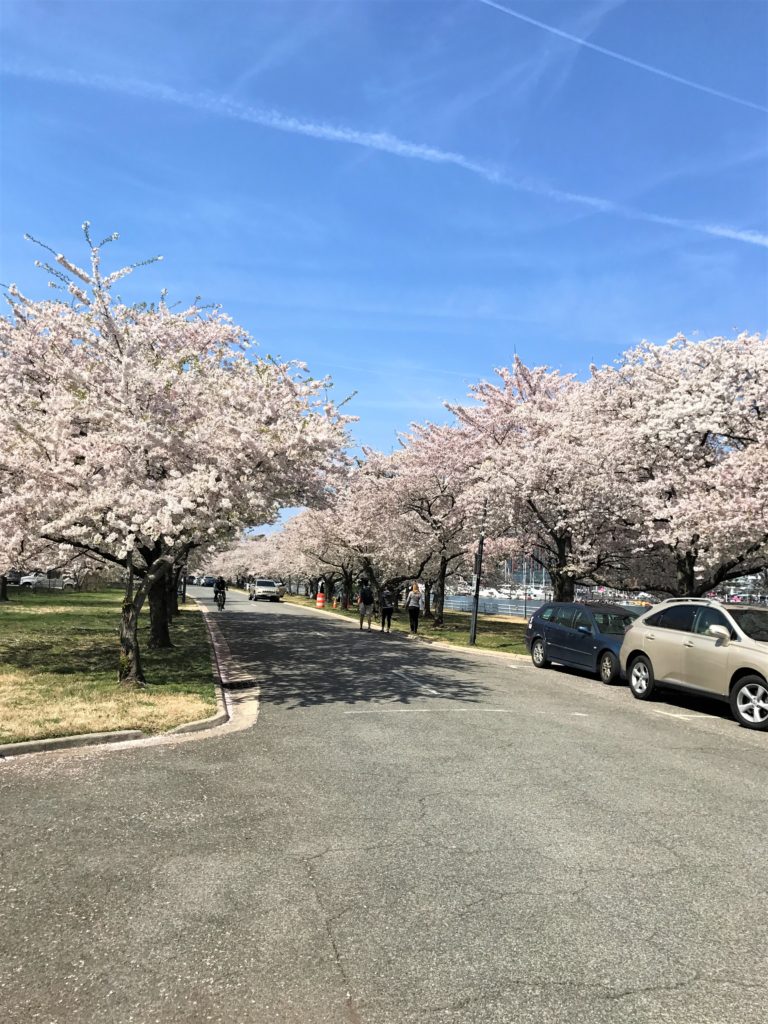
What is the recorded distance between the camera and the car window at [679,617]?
11.0 m

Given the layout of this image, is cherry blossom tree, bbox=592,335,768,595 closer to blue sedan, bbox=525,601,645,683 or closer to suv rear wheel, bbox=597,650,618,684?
blue sedan, bbox=525,601,645,683

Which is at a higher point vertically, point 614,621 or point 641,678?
point 614,621

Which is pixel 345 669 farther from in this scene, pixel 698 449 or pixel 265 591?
pixel 265 591

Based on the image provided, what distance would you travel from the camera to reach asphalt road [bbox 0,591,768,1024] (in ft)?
9.89

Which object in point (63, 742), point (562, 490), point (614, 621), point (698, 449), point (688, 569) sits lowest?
point (63, 742)

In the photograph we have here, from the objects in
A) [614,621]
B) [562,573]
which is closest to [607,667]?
[614,621]

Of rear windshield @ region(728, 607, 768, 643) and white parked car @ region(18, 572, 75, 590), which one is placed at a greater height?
rear windshield @ region(728, 607, 768, 643)

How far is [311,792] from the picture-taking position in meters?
5.93

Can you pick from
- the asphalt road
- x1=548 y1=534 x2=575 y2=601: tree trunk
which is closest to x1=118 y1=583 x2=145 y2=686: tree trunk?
the asphalt road

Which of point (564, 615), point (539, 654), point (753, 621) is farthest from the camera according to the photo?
point (539, 654)

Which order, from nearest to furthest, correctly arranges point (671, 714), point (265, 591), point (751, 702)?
point (751, 702) → point (671, 714) → point (265, 591)

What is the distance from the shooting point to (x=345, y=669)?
1466 cm

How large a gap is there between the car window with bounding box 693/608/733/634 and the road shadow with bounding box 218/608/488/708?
11.7 ft

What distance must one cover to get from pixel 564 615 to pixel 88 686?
10.1 metres
